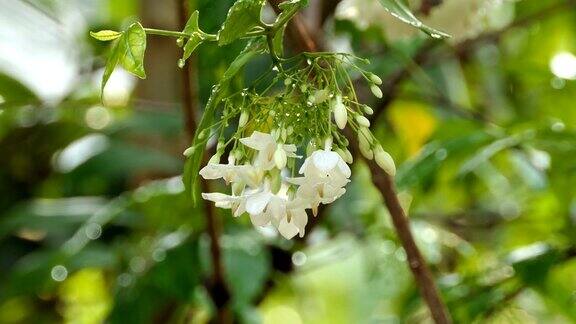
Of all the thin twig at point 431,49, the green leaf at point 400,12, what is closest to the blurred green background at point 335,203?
the thin twig at point 431,49

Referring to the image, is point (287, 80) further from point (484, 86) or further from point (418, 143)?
point (484, 86)

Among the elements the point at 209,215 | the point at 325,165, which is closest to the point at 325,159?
the point at 325,165

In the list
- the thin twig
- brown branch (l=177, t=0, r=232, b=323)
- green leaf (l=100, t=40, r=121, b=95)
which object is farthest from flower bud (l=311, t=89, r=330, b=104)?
the thin twig

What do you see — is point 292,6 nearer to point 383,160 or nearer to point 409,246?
point 383,160

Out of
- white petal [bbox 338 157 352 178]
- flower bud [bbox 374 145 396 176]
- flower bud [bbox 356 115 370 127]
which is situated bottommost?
white petal [bbox 338 157 352 178]

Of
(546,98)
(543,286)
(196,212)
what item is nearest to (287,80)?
(543,286)

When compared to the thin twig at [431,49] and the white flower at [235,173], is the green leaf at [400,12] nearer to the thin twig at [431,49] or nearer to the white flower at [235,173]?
the white flower at [235,173]

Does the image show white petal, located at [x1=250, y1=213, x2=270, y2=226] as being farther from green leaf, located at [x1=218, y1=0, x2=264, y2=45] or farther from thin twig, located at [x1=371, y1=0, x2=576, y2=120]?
thin twig, located at [x1=371, y1=0, x2=576, y2=120]
